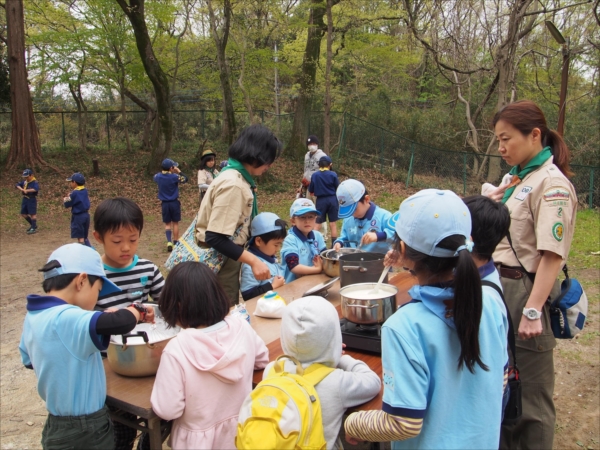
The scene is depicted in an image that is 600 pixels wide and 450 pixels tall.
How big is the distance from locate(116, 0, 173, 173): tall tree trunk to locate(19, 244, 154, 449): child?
497 inches

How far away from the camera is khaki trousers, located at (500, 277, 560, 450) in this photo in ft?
7.72

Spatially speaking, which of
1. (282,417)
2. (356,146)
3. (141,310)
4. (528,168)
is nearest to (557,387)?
(528,168)

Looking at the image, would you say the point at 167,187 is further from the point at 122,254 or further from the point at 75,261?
the point at 75,261

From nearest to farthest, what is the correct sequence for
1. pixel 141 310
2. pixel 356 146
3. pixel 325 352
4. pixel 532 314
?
pixel 325 352, pixel 141 310, pixel 532 314, pixel 356 146

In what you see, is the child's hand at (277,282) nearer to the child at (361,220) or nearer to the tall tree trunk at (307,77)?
the child at (361,220)

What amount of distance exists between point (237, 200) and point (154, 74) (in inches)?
471

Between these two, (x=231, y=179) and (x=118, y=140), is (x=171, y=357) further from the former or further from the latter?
(x=118, y=140)

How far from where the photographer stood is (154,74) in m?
Answer: 13.5

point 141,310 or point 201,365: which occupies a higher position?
point 141,310

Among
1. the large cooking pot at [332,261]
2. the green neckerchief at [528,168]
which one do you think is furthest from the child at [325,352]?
the large cooking pot at [332,261]

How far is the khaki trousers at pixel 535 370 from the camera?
92.7 inches

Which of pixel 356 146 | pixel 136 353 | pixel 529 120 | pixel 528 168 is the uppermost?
pixel 529 120

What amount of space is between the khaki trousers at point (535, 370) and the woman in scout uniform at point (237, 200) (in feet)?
→ 4.14

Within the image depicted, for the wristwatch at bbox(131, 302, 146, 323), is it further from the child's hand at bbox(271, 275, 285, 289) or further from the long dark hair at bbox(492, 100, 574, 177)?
the long dark hair at bbox(492, 100, 574, 177)
